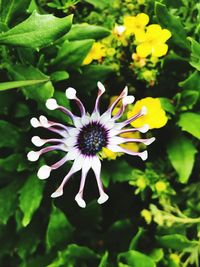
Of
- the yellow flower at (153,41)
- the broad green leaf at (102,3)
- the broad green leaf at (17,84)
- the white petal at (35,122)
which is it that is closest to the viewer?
the white petal at (35,122)

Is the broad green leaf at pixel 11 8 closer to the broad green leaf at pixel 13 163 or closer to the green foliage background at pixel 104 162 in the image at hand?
the green foliage background at pixel 104 162

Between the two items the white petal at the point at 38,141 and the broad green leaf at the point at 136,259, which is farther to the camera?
the broad green leaf at the point at 136,259

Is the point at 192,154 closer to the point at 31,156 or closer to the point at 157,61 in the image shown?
the point at 157,61

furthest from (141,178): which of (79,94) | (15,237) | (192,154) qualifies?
(15,237)

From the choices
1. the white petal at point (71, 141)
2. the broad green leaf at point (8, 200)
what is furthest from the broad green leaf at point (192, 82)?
the broad green leaf at point (8, 200)

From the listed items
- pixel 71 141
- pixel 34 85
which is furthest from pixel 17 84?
pixel 71 141

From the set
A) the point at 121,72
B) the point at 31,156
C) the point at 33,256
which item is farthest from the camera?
the point at 33,256

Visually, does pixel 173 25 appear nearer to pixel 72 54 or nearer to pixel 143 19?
pixel 143 19
